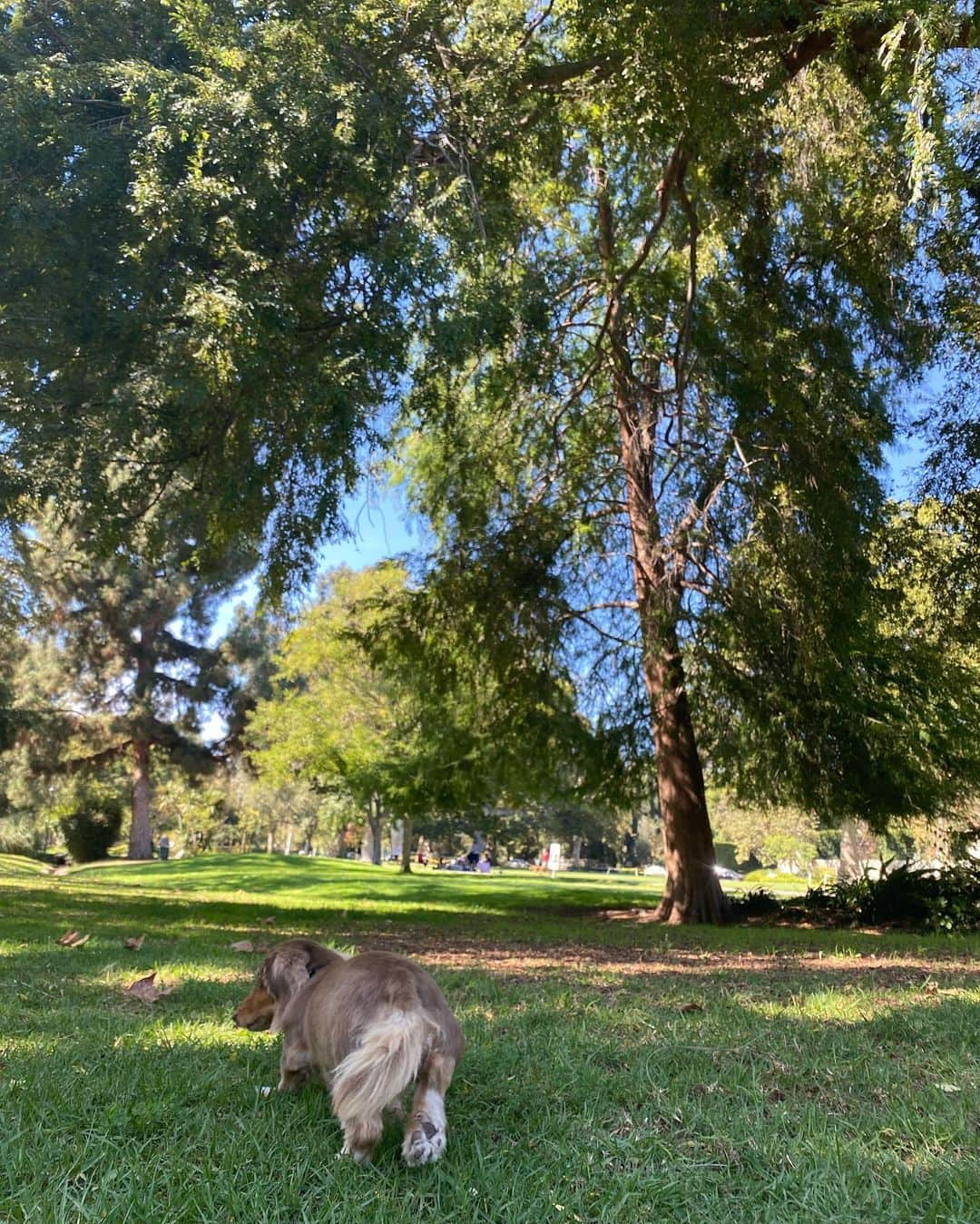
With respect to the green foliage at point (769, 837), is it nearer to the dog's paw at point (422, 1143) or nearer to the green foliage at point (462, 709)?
the green foliage at point (462, 709)

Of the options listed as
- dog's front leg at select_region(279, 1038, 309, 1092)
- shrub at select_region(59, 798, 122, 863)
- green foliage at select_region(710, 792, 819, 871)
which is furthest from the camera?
green foliage at select_region(710, 792, 819, 871)

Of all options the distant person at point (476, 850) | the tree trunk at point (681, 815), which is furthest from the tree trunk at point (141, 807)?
the tree trunk at point (681, 815)

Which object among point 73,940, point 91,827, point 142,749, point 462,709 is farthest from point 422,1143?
point 91,827

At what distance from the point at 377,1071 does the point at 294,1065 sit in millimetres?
1006

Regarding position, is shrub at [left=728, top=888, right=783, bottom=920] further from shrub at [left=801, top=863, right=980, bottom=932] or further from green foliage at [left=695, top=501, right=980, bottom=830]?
green foliage at [left=695, top=501, right=980, bottom=830]

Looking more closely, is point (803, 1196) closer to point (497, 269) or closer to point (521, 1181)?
point (521, 1181)

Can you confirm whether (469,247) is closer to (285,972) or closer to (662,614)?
(662,614)

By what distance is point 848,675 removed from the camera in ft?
38.9

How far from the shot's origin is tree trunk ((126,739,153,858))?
125ft

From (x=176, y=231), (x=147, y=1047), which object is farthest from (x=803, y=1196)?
(x=176, y=231)

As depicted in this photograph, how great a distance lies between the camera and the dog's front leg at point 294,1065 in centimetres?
349

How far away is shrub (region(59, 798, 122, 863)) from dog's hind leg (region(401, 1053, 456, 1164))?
41.1 meters

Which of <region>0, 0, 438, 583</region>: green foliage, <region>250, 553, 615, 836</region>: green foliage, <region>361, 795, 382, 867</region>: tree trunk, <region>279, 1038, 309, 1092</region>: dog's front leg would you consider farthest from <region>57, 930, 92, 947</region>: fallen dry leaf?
<region>361, 795, 382, 867</region>: tree trunk

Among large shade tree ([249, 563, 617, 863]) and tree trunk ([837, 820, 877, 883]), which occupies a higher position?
large shade tree ([249, 563, 617, 863])
